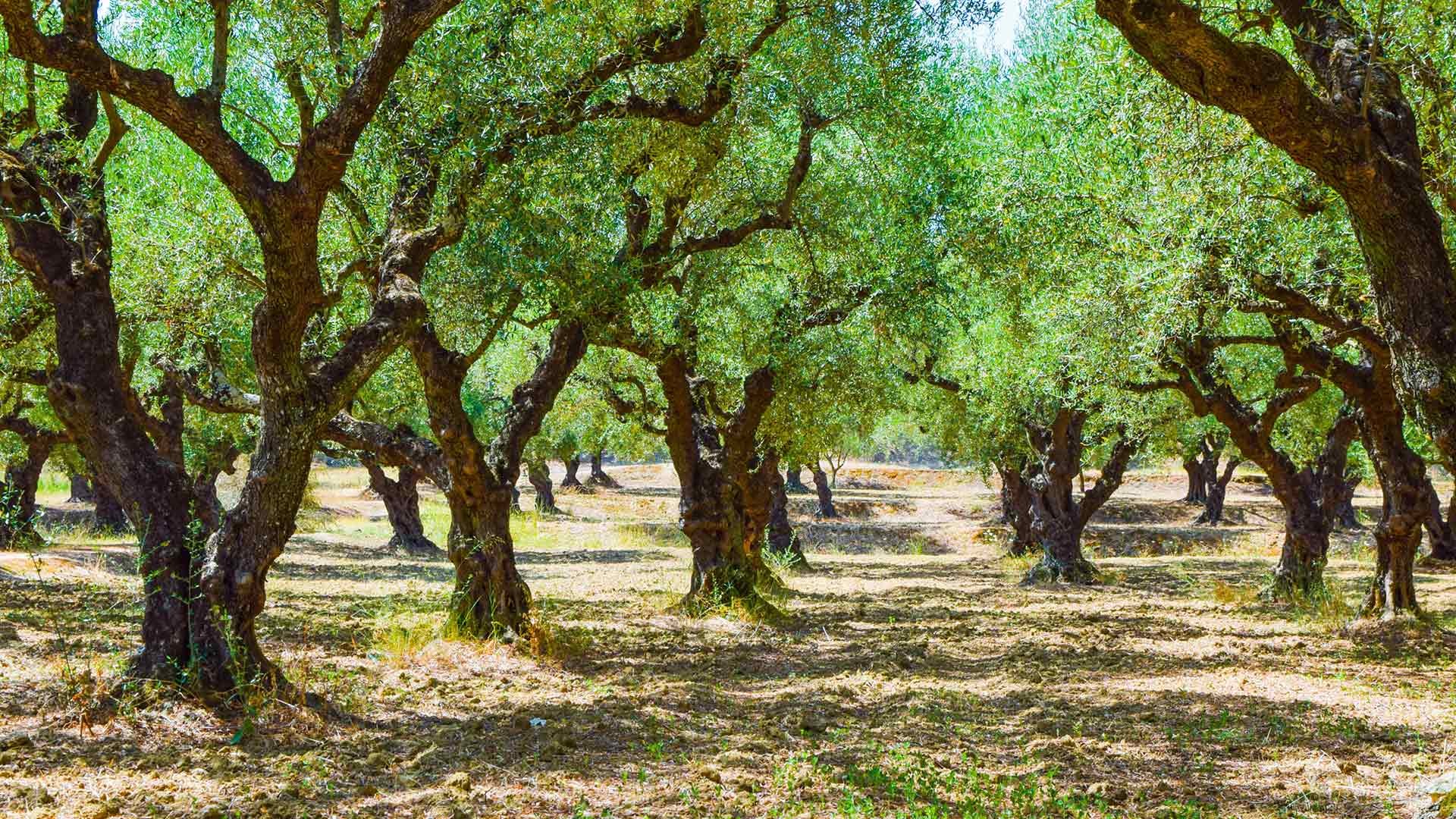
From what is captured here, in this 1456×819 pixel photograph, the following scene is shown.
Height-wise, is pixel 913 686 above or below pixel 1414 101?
below

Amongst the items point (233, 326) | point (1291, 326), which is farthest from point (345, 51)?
point (1291, 326)

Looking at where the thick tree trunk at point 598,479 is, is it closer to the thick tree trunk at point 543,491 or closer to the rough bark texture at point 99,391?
the thick tree trunk at point 543,491

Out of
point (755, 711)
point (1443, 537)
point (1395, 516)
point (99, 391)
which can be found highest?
point (99, 391)

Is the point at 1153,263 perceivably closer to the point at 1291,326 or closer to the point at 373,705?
the point at 1291,326

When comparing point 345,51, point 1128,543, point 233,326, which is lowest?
point 1128,543

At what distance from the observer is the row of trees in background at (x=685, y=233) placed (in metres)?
6.52

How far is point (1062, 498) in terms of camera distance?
2016 centimetres

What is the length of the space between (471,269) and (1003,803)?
21.2 feet

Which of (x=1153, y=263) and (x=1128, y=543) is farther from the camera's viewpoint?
(x=1128, y=543)

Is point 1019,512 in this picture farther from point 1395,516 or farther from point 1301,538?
point 1395,516

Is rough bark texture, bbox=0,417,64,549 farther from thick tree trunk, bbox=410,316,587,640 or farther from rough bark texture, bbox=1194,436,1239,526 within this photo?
rough bark texture, bbox=1194,436,1239,526

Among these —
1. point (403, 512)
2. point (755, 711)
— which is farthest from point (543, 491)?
point (755, 711)

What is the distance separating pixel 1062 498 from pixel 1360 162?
49.7ft

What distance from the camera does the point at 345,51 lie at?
7996mm
